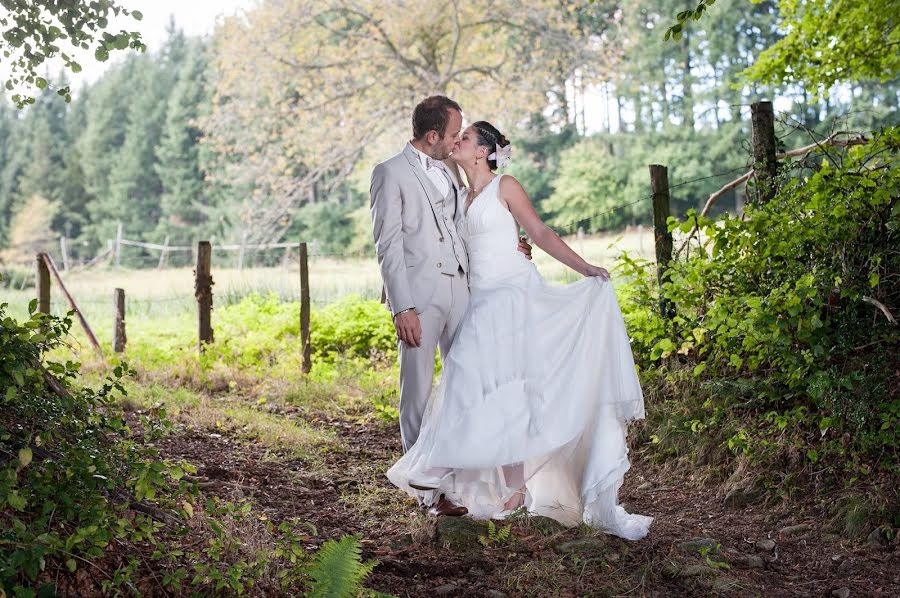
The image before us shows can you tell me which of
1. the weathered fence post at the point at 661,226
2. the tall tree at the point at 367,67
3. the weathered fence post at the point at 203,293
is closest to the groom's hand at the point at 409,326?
the weathered fence post at the point at 661,226

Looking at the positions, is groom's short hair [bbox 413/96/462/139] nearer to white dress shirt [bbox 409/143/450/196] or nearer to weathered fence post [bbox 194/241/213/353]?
white dress shirt [bbox 409/143/450/196]

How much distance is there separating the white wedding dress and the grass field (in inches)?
265

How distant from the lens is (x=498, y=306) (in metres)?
4.65

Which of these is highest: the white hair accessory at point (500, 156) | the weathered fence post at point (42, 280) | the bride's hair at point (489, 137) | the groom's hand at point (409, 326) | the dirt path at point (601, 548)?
the bride's hair at point (489, 137)

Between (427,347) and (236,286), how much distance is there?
1400 cm

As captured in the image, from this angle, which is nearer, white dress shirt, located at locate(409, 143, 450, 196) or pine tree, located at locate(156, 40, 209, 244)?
white dress shirt, located at locate(409, 143, 450, 196)

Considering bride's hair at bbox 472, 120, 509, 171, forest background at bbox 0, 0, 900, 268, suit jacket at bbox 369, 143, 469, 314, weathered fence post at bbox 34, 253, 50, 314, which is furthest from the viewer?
forest background at bbox 0, 0, 900, 268

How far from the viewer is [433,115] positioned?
181 inches

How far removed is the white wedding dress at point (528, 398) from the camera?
14.5 feet

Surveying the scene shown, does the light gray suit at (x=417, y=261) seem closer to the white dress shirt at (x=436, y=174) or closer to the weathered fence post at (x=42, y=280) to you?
the white dress shirt at (x=436, y=174)

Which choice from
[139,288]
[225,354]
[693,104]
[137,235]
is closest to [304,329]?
[225,354]

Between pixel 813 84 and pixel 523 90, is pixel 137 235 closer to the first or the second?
pixel 523 90

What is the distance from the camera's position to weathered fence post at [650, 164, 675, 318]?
6.93m

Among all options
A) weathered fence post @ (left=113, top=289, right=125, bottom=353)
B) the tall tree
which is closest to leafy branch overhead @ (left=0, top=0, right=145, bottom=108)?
weathered fence post @ (left=113, top=289, right=125, bottom=353)
